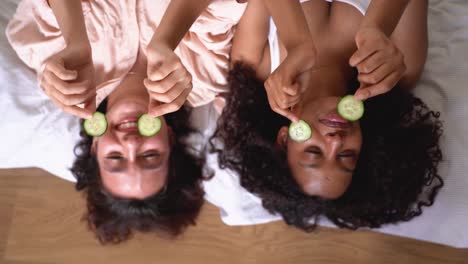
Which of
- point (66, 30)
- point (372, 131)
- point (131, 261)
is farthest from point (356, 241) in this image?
point (66, 30)

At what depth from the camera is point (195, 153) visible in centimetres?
184

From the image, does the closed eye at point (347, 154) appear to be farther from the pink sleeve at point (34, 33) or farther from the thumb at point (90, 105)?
the pink sleeve at point (34, 33)

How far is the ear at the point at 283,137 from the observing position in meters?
1.63

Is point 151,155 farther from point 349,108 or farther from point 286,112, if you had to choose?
point 349,108

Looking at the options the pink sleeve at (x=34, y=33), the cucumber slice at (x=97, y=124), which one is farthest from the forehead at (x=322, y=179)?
the pink sleeve at (x=34, y=33)

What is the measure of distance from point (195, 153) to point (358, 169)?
28.3 inches

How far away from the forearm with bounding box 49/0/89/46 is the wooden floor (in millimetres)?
854

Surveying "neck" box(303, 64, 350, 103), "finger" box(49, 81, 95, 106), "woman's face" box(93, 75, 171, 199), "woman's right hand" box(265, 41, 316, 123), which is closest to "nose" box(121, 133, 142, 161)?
"woman's face" box(93, 75, 171, 199)

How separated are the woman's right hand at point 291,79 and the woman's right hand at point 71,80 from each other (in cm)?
54

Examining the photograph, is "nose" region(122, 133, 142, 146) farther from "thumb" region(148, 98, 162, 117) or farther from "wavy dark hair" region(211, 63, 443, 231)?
"wavy dark hair" region(211, 63, 443, 231)

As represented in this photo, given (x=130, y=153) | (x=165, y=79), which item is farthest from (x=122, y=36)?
(x=165, y=79)

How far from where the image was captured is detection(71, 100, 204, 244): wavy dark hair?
1697 mm

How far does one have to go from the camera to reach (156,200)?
1.68 meters

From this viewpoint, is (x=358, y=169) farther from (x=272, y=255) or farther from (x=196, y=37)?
(x=196, y=37)
